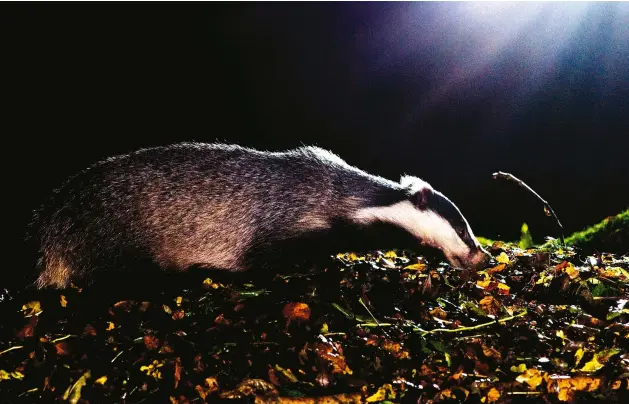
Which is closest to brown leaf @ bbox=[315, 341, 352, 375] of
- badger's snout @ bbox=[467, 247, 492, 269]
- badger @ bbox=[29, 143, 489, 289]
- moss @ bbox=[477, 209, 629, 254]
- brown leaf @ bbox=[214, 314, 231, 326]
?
brown leaf @ bbox=[214, 314, 231, 326]

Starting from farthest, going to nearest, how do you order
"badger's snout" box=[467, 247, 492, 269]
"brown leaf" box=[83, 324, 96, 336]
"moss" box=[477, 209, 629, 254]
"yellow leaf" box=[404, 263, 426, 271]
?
"moss" box=[477, 209, 629, 254] < "badger's snout" box=[467, 247, 492, 269] < "yellow leaf" box=[404, 263, 426, 271] < "brown leaf" box=[83, 324, 96, 336]

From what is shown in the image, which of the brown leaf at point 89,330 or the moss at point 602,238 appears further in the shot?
the moss at point 602,238

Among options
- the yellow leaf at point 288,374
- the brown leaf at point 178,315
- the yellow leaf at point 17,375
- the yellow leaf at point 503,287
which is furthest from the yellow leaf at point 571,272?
the yellow leaf at point 17,375

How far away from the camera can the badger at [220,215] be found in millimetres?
2928

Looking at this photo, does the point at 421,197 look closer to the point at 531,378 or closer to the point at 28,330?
the point at 531,378

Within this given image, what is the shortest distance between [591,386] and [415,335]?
610 mm

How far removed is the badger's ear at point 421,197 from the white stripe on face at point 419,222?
0.03 metres

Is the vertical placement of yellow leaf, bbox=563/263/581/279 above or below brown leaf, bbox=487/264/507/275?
above

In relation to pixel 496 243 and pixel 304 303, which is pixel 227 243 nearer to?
pixel 304 303

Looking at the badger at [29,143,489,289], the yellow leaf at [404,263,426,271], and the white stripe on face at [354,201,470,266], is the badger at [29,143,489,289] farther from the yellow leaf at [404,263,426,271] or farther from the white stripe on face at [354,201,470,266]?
the yellow leaf at [404,263,426,271]

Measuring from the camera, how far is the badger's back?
9.57 ft

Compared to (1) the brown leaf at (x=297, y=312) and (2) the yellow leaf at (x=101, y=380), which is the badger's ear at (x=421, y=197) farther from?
(2) the yellow leaf at (x=101, y=380)

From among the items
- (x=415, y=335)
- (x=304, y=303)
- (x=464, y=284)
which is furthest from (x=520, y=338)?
(x=304, y=303)

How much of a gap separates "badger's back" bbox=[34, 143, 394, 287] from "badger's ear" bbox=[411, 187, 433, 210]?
278 mm
